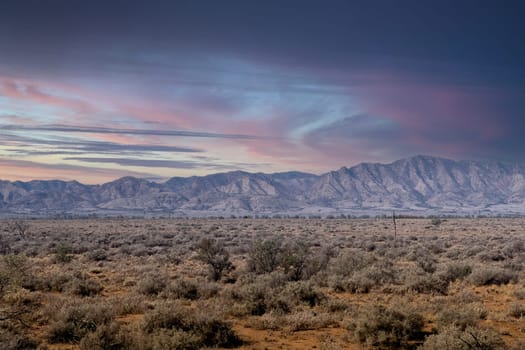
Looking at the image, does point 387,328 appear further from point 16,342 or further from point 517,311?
point 16,342

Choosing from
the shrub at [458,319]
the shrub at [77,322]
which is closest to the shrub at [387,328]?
the shrub at [458,319]

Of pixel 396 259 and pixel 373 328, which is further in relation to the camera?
pixel 396 259

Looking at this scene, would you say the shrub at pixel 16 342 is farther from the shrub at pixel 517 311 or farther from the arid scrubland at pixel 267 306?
the shrub at pixel 517 311

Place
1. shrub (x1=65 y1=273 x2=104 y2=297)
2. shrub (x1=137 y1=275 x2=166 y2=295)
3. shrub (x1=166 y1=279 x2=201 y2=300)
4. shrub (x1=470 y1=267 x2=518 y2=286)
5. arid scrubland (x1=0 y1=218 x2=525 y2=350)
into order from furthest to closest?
shrub (x1=470 y1=267 x2=518 y2=286) → shrub (x1=137 y1=275 x2=166 y2=295) → shrub (x1=65 y1=273 x2=104 y2=297) → shrub (x1=166 y1=279 x2=201 y2=300) → arid scrubland (x1=0 y1=218 x2=525 y2=350)

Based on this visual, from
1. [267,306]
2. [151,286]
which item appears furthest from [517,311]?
[151,286]

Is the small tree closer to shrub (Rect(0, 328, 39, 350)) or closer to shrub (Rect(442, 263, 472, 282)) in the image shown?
shrub (Rect(442, 263, 472, 282))

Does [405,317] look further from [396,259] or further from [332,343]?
[396,259]

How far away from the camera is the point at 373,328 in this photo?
1212 cm

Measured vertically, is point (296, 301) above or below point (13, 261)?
below

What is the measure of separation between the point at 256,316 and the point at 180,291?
15.0ft

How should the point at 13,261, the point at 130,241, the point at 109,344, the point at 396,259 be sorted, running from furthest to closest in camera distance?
the point at 130,241 → the point at 396,259 → the point at 13,261 → the point at 109,344

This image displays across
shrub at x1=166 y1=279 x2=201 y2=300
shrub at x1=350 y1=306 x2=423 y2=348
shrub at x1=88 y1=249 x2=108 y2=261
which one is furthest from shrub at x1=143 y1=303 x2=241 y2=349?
shrub at x1=88 y1=249 x2=108 y2=261

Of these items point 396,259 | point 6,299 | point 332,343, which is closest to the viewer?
point 332,343

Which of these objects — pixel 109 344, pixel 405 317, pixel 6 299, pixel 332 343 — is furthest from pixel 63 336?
pixel 405 317
